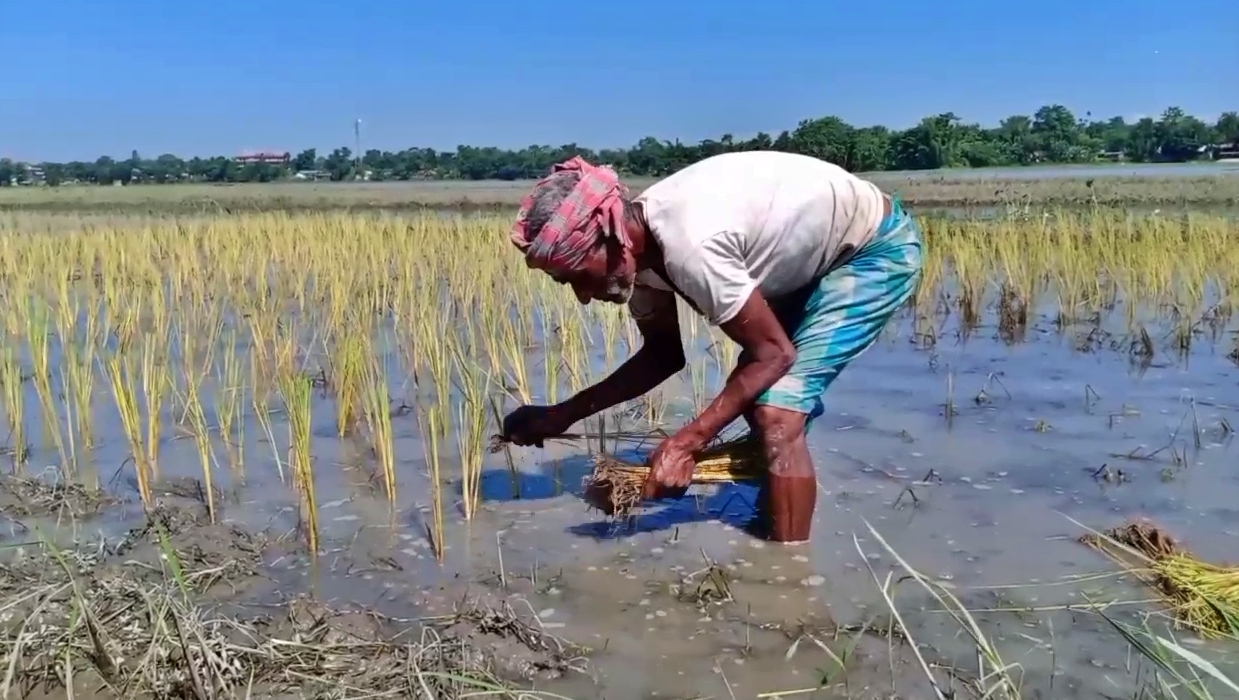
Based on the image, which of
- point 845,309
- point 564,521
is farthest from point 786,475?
point 564,521

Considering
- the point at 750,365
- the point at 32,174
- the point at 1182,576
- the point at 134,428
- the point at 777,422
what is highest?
the point at 32,174

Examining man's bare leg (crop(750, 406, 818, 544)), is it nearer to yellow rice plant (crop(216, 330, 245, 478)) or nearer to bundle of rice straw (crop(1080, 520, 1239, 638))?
bundle of rice straw (crop(1080, 520, 1239, 638))

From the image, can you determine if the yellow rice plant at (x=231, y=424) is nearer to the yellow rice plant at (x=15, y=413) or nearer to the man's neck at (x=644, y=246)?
the yellow rice plant at (x=15, y=413)

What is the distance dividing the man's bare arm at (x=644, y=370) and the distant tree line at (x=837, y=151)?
11252 millimetres

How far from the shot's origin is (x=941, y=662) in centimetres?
202

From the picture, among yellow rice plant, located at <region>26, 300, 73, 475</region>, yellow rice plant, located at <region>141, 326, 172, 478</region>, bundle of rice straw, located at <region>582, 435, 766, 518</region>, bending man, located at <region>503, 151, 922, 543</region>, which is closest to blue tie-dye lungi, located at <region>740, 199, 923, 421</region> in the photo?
bending man, located at <region>503, 151, 922, 543</region>

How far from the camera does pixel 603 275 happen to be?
238cm

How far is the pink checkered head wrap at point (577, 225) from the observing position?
2.27 m

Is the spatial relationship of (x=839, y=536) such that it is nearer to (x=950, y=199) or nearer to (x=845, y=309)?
(x=845, y=309)

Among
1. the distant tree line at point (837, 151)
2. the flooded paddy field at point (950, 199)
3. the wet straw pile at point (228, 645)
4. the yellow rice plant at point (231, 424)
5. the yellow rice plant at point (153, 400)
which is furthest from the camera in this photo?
the distant tree line at point (837, 151)

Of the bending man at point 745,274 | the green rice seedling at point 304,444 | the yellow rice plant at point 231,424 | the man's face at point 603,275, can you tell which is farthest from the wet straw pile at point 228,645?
the yellow rice plant at point 231,424

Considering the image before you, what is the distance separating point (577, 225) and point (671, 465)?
61 centimetres

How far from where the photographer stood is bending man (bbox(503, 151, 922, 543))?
2.31 m

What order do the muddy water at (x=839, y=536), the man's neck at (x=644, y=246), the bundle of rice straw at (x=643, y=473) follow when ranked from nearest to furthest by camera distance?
the muddy water at (x=839, y=536)
the man's neck at (x=644, y=246)
the bundle of rice straw at (x=643, y=473)
